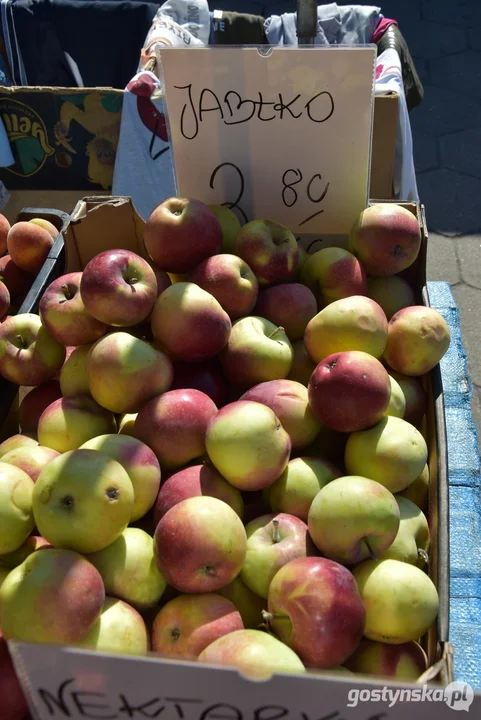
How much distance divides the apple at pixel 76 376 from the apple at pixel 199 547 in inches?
16.1

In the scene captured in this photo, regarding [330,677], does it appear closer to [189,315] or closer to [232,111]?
[189,315]

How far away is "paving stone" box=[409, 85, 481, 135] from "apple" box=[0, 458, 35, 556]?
3967 millimetres

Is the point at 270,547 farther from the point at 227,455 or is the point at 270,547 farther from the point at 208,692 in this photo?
the point at 208,692

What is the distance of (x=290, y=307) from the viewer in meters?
1.36

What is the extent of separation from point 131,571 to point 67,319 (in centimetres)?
55

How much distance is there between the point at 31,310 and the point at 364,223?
2.73 feet

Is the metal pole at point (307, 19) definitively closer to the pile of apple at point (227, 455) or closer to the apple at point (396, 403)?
the pile of apple at point (227, 455)

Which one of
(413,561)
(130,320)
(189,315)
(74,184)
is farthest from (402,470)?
(74,184)

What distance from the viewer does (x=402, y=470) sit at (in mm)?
1088

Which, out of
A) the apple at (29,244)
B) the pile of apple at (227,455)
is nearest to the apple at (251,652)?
the pile of apple at (227,455)

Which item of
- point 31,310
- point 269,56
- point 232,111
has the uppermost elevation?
point 269,56

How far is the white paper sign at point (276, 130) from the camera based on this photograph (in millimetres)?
1354

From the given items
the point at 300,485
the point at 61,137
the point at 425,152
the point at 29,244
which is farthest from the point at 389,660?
the point at 425,152

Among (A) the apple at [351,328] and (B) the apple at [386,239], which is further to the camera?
(B) the apple at [386,239]
